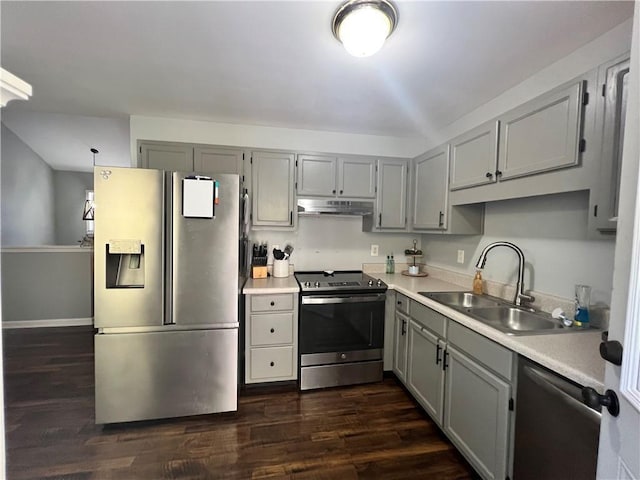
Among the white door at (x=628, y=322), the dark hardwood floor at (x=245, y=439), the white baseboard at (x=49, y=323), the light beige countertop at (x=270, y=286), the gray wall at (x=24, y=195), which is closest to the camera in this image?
the white door at (x=628, y=322)

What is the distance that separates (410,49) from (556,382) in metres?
1.79

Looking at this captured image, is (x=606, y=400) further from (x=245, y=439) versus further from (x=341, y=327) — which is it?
(x=245, y=439)

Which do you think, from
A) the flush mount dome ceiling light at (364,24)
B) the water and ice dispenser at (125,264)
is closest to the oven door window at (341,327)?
the water and ice dispenser at (125,264)

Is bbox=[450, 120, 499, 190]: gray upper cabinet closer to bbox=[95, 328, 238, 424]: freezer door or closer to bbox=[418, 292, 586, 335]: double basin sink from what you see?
bbox=[418, 292, 586, 335]: double basin sink

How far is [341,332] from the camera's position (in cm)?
255

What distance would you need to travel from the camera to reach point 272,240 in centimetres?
309

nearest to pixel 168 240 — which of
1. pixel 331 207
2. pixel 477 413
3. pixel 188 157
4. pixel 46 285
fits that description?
pixel 188 157

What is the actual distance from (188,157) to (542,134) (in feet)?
8.64

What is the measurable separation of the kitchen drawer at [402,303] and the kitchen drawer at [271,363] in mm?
992

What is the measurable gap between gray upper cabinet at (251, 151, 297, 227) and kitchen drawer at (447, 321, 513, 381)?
5.51 ft

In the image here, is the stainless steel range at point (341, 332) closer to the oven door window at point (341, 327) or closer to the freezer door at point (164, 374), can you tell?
the oven door window at point (341, 327)

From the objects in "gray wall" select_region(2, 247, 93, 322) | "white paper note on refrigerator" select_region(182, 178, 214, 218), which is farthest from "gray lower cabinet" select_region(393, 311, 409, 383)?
"gray wall" select_region(2, 247, 93, 322)

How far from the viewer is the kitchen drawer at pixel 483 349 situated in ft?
4.77

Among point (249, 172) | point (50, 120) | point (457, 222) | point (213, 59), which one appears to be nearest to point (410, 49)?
point (213, 59)
